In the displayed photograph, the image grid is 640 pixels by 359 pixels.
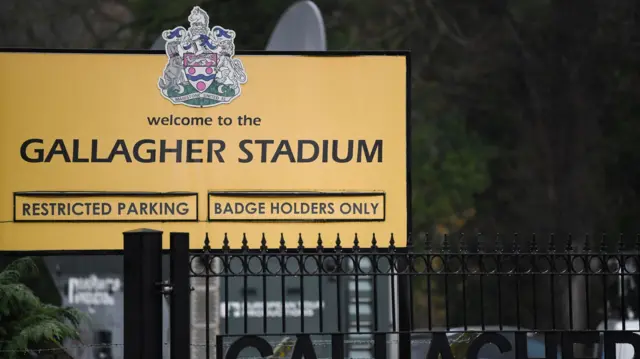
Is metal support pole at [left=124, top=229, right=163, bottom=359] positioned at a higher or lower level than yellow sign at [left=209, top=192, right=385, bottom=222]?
lower

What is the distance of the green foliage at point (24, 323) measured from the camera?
388 inches

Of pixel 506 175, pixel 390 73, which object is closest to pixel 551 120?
pixel 506 175

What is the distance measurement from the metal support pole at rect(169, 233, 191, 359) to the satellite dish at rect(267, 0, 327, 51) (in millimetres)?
3220

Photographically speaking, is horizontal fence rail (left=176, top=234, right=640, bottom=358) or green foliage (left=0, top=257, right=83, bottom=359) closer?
horizontal fence rail (left=176, top=234, right=640, bottom=358)

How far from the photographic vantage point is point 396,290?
12.2 m

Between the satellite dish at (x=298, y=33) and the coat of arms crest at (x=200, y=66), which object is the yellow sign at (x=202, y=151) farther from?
the satellite dish at (x=298, y=33)

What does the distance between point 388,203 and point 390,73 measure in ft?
3.28

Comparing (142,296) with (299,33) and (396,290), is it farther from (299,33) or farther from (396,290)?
(396,290)

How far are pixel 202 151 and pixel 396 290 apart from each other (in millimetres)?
3355

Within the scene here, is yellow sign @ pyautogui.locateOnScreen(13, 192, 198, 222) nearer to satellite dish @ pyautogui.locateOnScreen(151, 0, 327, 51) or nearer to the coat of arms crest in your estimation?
the coat of arms crest

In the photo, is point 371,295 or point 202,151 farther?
point 371,295

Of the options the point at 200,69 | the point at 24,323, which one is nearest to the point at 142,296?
the point at 200,69

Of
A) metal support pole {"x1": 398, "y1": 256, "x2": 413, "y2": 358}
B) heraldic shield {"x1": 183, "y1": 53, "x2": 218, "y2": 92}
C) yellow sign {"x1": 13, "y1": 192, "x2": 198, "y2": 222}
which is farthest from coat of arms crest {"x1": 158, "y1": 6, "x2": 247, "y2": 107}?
metal support pole {"x1": 398, "y1": 256, "x2": 413, "y2": 358}

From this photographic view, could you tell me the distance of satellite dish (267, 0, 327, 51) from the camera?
10914mm
